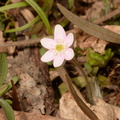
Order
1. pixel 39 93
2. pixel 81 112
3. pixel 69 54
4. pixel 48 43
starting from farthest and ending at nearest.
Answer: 1. pixel 39 93
2. pixel 81 112
3. pixel 48 43
4. pixel 69 54

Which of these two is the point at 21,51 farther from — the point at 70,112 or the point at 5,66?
the point at 70,112

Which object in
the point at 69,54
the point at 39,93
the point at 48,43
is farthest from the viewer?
the point at 39,93

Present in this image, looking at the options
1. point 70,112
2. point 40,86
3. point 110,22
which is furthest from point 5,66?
point 110,22

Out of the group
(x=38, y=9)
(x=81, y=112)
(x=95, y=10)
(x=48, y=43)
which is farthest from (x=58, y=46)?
(x=95, y=10)

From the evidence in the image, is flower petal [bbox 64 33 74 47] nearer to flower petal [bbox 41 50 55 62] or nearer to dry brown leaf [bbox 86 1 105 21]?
flower petal [bbox 41 50 55 62]

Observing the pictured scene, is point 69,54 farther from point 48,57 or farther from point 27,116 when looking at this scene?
point 27,116

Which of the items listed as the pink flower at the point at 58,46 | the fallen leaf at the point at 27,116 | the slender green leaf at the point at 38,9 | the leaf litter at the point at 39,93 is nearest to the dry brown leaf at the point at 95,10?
the leaf litter at the point at 39,93

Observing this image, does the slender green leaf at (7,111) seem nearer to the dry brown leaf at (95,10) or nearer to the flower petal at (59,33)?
the flower petal at (59,33)
